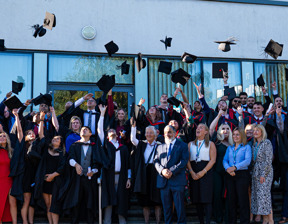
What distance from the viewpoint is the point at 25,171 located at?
24.4 feet

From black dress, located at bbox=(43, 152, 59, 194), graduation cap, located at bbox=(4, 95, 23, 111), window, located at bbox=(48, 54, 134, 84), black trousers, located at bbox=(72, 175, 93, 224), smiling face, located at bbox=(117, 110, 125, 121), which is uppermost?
window, located at bbox=(48, 54, 134, 84)

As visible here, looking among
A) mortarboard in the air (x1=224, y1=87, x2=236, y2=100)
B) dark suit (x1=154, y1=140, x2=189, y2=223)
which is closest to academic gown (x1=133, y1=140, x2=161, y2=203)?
dark suit (x1=154, y1=140, x2=189, y2=223)

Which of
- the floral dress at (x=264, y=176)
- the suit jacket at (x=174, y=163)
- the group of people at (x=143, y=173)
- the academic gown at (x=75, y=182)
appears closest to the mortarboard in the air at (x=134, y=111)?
the group of people at (x=143, y=173)

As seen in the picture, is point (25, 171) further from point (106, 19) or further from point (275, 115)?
point (106, 19)

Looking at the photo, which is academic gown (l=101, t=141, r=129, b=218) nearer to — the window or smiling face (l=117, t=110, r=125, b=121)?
smiling face (l=117, t=110, r=125, b=121)

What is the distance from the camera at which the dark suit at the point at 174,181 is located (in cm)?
680

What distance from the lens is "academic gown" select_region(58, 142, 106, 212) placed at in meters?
7.22

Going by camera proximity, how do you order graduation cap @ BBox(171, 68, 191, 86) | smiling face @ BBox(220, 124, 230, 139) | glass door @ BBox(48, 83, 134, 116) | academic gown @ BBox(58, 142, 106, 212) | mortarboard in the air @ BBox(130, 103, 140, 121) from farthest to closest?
glass door @ BBox(48, 83, 134, 116) < graduation cap @ BBox(171, 68, 191, 86) < mortarboard in the air @ BBox(130, 103, 140, 121) < smiling face @ BBox(220, 124, 230, 139) < academic gown @ BBox(58, 142, 106, 212)

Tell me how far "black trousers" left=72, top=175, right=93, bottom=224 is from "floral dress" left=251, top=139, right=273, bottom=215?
261cm

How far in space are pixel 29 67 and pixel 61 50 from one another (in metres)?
0.92

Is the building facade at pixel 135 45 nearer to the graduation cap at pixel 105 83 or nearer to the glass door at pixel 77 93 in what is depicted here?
the glass door at pixel 77 93

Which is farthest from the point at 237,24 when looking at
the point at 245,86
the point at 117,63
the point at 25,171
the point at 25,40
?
the point at 25,171

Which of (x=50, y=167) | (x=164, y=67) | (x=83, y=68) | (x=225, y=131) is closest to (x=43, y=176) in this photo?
(x=50, y=167)

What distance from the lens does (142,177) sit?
24.5ft
